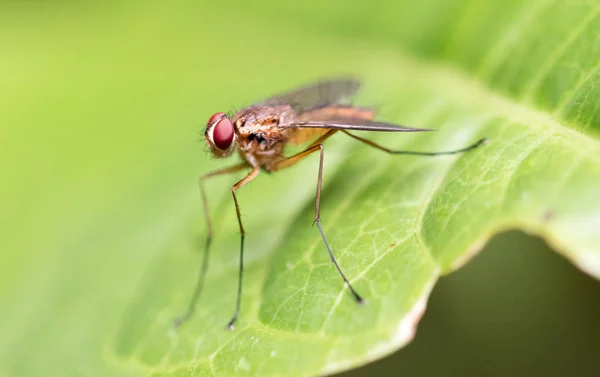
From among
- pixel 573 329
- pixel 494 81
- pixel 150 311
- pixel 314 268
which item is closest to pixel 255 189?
pixel 150 311

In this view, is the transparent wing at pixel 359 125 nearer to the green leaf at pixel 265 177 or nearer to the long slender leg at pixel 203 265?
the green leaf at pixel 265 177

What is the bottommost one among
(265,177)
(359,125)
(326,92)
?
(265,177)

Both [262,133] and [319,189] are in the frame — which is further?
[262,133]

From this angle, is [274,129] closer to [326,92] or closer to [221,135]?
[221,135]

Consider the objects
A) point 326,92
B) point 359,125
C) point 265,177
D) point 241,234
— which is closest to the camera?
point 359,125

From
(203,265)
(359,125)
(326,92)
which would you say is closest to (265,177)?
(326,92)

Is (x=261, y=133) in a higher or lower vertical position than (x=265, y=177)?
higher
